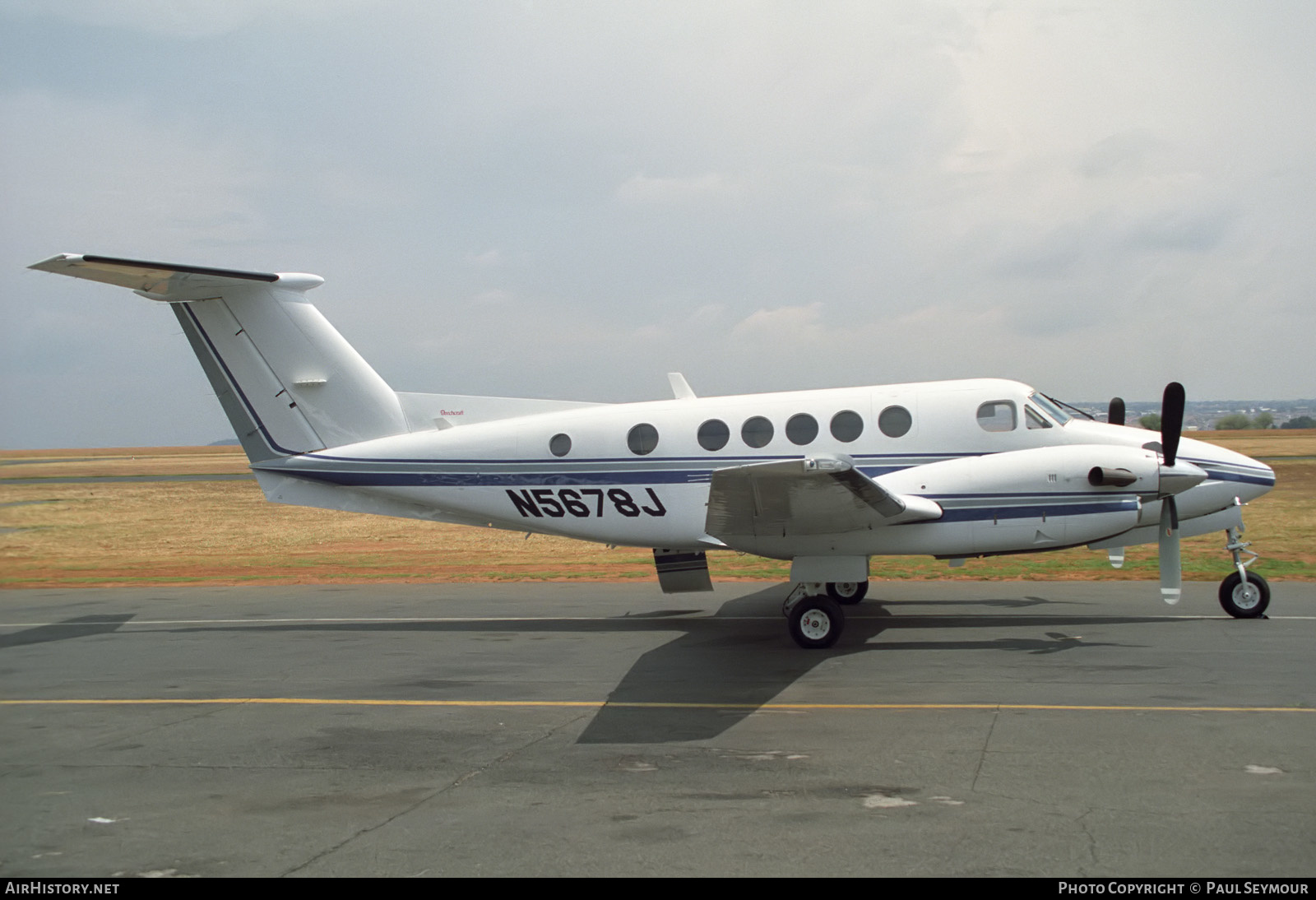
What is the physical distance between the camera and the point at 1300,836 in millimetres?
5184

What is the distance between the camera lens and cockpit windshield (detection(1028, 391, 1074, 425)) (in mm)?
12055

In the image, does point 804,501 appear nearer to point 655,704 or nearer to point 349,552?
point 655,704

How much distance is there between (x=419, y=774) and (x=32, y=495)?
4361 centimetres

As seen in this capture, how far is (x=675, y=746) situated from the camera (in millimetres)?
7402

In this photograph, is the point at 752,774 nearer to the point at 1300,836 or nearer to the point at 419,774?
the point at 419,774

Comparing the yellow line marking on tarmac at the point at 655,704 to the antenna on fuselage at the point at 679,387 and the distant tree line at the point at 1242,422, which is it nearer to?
the antenna on fuselage at the point at 679,387

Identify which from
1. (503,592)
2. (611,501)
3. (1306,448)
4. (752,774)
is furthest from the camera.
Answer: (1306,448)

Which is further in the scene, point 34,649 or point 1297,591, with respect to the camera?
point 1297,591

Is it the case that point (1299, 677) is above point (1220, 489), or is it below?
below

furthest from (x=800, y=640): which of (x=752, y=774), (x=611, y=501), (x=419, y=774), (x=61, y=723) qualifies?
(x=61, y=723)

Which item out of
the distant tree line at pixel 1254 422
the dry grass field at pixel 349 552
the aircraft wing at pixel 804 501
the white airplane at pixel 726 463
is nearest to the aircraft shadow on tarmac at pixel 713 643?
the white airplane at pixel 726 463

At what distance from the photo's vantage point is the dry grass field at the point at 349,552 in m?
18.4

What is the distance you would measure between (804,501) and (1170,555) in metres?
4.25

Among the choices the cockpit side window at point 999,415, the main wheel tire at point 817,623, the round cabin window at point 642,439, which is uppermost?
the cockpit side window at point 999,415
